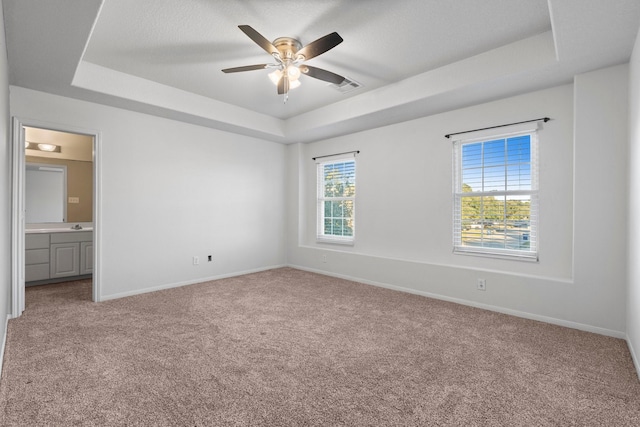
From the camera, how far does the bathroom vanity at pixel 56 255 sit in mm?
4535

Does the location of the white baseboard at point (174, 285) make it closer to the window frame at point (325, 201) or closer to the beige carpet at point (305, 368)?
the beige carpet at point (305, 368)

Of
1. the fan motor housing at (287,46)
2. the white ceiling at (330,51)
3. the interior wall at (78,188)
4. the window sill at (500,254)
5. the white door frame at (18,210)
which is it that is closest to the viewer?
the white ceiling at (330,51)

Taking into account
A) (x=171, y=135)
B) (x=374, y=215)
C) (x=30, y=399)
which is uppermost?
(x=171, y=135)

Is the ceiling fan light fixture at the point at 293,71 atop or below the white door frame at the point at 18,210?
atop

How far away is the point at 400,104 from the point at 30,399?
3.99 m

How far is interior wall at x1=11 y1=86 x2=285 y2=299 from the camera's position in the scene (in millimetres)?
3863

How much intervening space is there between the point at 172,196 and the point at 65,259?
6.52ft

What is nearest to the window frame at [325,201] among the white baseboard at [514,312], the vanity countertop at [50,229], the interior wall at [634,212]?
the white baseboard at [514,312]

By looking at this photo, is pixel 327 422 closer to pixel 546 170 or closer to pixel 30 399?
pixel 30 399

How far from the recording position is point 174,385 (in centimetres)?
198

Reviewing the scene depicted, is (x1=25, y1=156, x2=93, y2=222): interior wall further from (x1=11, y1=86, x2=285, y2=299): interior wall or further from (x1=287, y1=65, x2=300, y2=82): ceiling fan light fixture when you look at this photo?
(x1=287, y1=65, x2=300, y2=82): ceiling fan light fixture

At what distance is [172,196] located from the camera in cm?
450

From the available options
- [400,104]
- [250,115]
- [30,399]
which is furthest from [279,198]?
[30,399]

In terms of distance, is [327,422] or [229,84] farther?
[229,84]
